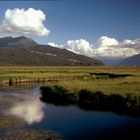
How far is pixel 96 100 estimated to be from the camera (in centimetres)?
4572

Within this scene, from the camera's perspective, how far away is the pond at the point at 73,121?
31.6 meters

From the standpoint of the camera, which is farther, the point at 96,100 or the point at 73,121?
the point at 96,100

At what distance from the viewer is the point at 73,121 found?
3734cm

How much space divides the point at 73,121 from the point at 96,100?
9.22 meters

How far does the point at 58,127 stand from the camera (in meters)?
33.9

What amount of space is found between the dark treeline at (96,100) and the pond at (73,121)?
1052 millimetres

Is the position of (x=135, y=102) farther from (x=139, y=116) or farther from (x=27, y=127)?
(x=27, y=127)

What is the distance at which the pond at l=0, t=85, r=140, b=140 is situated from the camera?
104 feet

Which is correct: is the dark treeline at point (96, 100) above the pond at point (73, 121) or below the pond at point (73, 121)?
above

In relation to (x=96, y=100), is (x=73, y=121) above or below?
below

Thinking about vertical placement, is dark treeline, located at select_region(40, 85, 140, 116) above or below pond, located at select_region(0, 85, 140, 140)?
above

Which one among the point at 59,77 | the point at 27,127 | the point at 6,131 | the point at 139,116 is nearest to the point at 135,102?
the point at 139,116

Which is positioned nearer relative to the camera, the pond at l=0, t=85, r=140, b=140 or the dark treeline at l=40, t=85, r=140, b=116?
the pond at l=0, t=85, r=140, b=140

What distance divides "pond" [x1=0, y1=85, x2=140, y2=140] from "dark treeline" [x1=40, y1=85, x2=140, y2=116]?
1052mm
